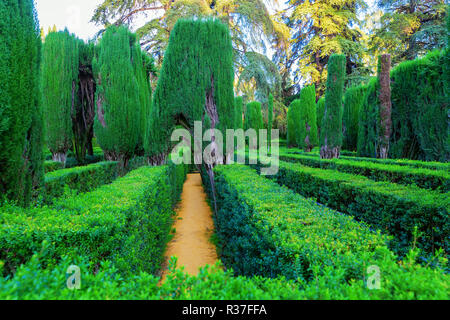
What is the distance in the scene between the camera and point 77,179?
6.62 m

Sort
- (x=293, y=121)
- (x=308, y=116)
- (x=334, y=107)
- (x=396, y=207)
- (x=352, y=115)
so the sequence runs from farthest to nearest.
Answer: (x=293, y=121) → (x=308, y=116) → (x=352, y=115) → (x=334, y=107) → (x=396, y=207)

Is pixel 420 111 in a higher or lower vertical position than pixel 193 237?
higher

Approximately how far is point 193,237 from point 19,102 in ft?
14.3

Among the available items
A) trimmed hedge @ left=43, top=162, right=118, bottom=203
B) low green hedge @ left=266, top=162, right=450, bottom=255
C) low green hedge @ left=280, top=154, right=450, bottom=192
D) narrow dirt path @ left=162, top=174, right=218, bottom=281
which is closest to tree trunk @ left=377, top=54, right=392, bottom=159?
low green hedge @ left=280, top=154, right=450, bottom=192

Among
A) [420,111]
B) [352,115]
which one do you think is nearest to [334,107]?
[420,111]

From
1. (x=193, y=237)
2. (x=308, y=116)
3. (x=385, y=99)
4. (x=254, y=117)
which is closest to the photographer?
(x=193, y=237)

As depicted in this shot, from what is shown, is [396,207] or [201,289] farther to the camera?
[396,207]

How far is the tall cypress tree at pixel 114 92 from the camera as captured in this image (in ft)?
32.1

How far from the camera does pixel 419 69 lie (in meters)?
9.17

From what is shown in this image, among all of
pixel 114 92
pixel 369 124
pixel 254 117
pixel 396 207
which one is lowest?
pixel 396 207

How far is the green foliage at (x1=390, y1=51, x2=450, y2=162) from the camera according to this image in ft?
27.3

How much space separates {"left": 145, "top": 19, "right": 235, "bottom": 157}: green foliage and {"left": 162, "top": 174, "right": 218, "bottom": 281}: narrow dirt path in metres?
2.95

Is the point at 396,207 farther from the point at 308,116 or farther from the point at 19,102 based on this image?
the point at 308,116

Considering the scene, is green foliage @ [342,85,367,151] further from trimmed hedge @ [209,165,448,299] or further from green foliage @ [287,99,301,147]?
trimmed hedge @ [209,165,448,299]
